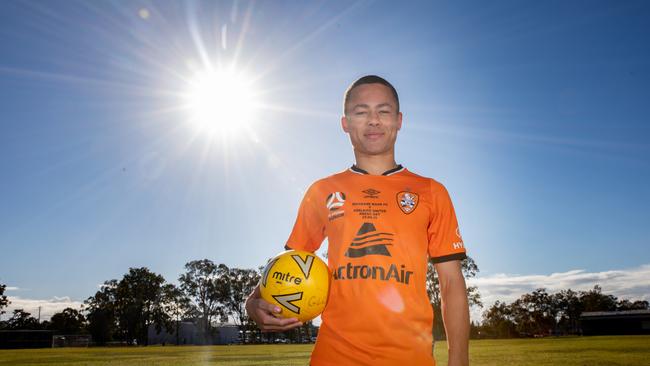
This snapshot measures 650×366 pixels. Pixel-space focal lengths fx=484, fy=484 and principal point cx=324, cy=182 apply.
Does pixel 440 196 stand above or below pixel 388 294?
above

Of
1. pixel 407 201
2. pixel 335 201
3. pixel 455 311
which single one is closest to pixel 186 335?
pixel 335 201

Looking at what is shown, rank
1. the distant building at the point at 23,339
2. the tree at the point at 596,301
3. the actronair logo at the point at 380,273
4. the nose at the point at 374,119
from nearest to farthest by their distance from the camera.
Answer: the actronair logo at the point at 380,273
the nose at the point at 374,119
the distant building at the point at 23,339
the tree at the point at 596,301

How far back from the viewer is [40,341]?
3580 inches

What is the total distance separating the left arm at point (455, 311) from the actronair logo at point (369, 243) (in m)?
0.44

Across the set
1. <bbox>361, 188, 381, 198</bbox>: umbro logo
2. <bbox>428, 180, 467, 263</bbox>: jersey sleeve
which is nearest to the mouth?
<bbox>361, 188, 381, 198</bbox>: umbro logo

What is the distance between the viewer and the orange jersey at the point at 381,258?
3004 millimetres

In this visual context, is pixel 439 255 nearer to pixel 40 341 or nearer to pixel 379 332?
pixel 379 332

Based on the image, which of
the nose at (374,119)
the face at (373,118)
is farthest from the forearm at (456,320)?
the nose at (374,119)

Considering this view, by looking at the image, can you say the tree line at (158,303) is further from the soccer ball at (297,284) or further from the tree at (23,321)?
the soccer ball at (297,284)

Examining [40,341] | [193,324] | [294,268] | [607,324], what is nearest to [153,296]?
[193,324]

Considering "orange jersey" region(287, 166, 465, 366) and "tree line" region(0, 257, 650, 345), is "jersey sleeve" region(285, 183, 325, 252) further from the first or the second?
"tree line" region(0, 257, 650, 345)

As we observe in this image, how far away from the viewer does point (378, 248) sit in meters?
3.18

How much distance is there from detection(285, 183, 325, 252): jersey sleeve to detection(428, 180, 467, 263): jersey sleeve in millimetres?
847

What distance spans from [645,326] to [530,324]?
41328mm
